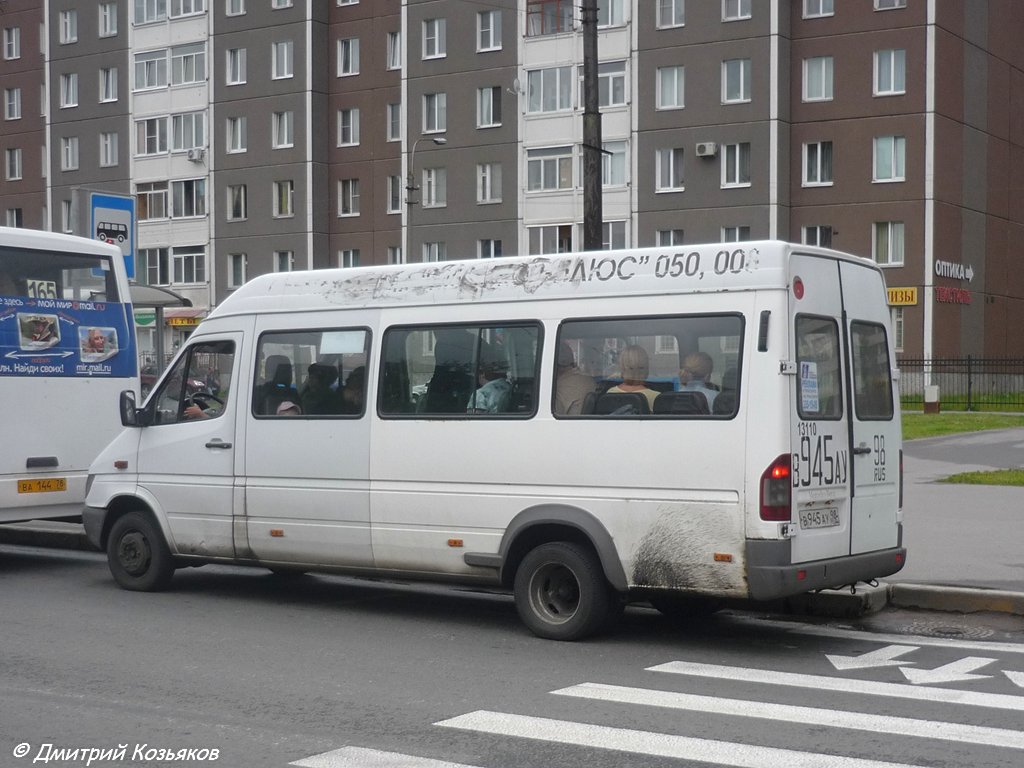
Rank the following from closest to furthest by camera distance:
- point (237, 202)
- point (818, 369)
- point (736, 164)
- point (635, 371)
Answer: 1. point (818, 369)
2. point (635, 371)
3. point (736, 164)
4. point (237, 202)

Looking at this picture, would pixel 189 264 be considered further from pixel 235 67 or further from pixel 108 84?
pixel 108 84

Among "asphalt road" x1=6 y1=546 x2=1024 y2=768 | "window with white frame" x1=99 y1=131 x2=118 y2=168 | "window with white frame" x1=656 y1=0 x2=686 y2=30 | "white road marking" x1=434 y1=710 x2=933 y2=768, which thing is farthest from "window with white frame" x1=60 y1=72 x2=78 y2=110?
"white road marking" x1=434 y1=710 x2=933 y2=768

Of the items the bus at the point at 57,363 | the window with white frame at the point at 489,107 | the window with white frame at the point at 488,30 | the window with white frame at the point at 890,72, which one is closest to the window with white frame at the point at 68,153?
the window with white frame at the point at 489,107

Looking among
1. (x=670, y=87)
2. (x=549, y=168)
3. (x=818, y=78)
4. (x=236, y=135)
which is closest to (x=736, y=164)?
(x=670, y=87)

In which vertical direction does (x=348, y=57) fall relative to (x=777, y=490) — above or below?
above

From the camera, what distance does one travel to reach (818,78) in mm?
47094

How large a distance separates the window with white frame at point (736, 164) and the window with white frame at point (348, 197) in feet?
54.0

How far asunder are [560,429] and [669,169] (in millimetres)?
40968

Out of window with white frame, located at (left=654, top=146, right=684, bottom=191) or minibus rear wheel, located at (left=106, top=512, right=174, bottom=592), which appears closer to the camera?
minibus rear wheel, located at (left=106, top=512, right=174, bottom=592)

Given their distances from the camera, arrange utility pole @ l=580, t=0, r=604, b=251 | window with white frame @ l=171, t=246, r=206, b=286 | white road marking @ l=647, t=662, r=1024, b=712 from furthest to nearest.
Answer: window with white frame @ l=171, t=246, r=206, b=286, utility pole @ l=580, t=0, r=604, b=251, white road marking @ l=647, t=662, r=1024, b=712

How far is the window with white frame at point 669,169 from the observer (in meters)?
48.8

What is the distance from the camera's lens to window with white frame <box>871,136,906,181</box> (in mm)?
46031

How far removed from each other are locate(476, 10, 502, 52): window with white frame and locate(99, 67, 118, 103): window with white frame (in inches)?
763

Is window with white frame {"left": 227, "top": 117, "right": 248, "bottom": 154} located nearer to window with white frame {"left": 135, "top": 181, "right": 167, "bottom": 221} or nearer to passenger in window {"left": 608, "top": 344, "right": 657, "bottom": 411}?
window with white frame {"left": 135, "top": 181, "right": 167, "bottom": 221}
